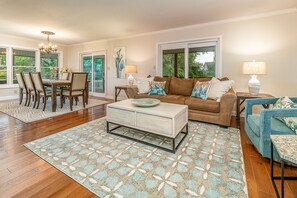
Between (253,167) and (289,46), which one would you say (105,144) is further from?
(289,46)

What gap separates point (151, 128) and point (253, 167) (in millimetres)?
1256

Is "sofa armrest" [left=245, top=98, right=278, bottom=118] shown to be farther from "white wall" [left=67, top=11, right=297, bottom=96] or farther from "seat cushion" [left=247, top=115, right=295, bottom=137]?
"white wall" [left=67, top=11, right=297, bottom=96]

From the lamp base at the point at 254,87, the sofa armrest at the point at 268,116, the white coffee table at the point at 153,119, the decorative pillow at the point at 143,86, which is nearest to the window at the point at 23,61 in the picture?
the decorative pillow at the point at 143,86

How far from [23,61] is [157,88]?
18.6 feet

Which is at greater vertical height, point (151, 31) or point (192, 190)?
point (151, 31)

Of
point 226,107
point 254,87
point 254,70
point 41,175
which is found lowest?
point 41,175

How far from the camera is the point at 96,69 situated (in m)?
6.81

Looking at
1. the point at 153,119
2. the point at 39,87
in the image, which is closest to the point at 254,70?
the point at 153,119

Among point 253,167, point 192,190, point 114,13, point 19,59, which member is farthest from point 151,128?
point 19,59

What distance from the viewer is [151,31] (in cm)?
489

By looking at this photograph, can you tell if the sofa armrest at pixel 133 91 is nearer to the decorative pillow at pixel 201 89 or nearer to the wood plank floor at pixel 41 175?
the decorative pillow at pixel 201 89

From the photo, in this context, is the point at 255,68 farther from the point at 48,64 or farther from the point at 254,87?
the point at 48,64

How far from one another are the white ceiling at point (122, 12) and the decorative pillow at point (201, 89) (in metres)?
1.50

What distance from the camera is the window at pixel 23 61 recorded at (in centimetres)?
603
